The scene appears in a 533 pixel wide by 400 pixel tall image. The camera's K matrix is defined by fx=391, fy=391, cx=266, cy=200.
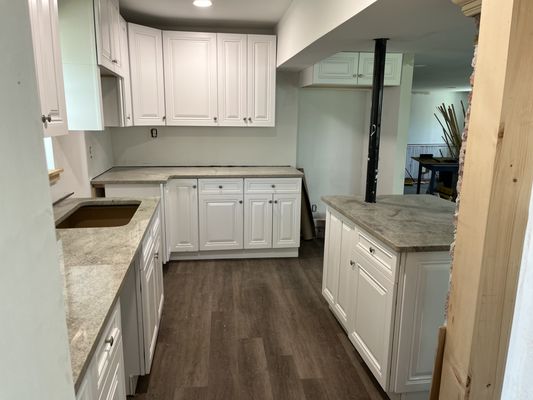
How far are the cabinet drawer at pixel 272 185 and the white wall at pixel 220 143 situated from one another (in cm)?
67

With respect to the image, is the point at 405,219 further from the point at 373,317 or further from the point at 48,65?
the point at 48,65

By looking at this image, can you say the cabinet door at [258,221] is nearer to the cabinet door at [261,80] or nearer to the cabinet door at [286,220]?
the cabinet door at [286,220]

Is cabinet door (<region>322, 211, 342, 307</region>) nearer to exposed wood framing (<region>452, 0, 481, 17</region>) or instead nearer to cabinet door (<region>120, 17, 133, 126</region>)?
exposed wood framing (<region>452, 0, 481, 17</region>)

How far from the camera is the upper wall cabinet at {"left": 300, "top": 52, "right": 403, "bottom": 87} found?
3.99 m

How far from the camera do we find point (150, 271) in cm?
228

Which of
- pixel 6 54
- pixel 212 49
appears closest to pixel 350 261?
pixel 6 54

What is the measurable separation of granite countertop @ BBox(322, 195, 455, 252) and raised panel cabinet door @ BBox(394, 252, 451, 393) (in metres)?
0.07

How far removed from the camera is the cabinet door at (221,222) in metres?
3.89

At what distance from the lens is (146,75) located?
3791mm

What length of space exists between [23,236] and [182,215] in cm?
337

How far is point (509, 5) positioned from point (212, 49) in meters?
3.51

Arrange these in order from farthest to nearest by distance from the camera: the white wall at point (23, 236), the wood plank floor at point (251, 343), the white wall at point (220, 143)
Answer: the white wall at point (220, 143) → the wood plank floor at point (251, 343) → the white wall at point (23, 236)

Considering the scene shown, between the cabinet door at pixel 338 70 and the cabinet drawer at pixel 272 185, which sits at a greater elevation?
the cabinet door at pixel 338 70

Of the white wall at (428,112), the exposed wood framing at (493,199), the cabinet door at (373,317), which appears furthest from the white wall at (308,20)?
the white wall at (428,112)
